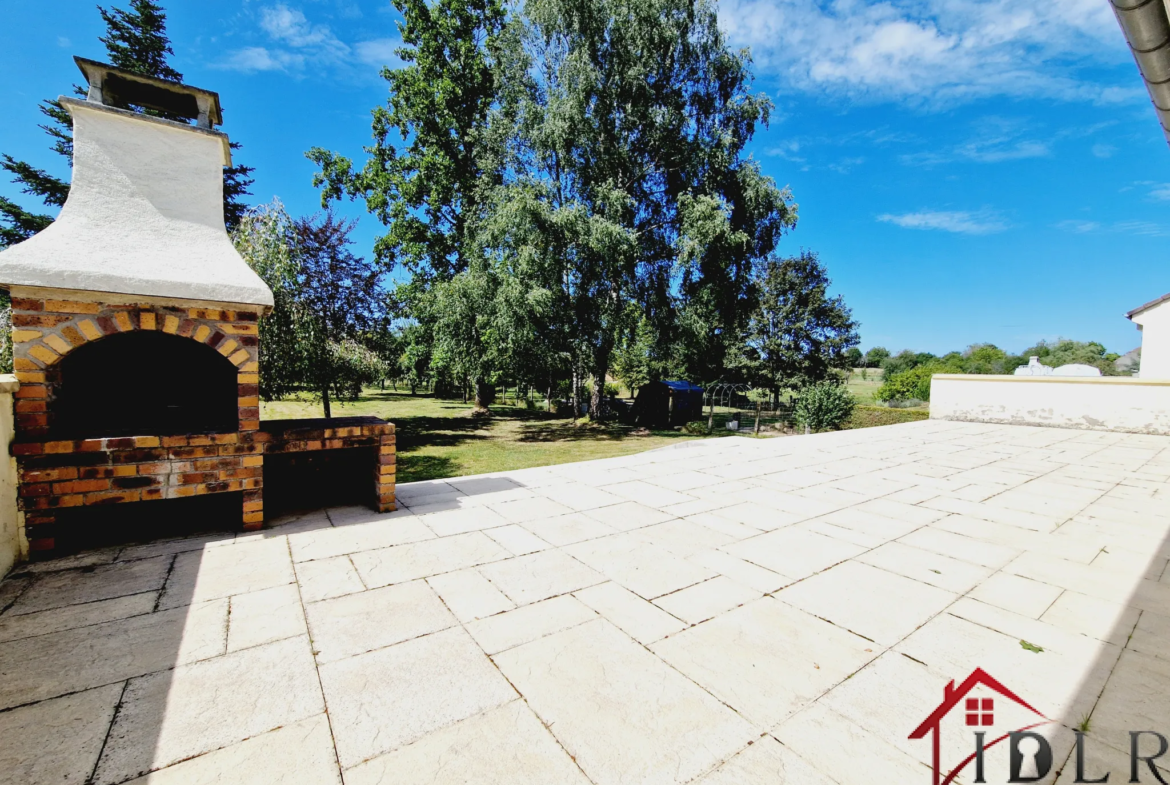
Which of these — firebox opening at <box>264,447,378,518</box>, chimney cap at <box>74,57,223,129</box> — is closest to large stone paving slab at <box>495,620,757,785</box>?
firebox opening at <box>264,447,378,518</box>

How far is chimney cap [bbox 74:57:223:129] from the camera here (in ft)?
11.3

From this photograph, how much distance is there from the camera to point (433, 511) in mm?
3881

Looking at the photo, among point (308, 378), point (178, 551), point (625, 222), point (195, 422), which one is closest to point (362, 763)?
point (178, 551)

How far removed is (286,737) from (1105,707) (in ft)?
9.49

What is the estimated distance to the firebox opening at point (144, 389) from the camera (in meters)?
3.30

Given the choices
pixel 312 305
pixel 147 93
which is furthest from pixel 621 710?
pixel 312 305

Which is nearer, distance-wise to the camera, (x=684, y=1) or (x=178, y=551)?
(x=178, y=551)

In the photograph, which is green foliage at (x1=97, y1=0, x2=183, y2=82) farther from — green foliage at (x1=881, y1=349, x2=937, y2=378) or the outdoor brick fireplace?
green foliage at (x1=881, y1=349, x2=937, y2=378)

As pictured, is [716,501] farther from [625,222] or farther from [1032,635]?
[625,222]

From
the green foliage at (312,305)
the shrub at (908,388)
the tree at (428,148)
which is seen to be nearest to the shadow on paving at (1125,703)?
the green foliage at (312,305)

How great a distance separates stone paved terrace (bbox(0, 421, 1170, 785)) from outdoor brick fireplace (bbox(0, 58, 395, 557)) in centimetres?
48

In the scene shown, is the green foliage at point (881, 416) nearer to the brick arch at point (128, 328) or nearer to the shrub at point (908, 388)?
the shrub at point (908, 388)

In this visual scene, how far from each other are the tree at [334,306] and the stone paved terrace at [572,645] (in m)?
6.19

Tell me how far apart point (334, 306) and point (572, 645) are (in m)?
9.61
